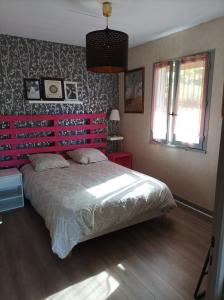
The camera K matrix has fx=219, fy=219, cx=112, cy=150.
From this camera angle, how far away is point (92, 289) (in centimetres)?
179

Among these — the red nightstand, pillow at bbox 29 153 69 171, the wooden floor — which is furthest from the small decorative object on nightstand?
the wooden floor

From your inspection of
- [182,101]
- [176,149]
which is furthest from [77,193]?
[182,101]

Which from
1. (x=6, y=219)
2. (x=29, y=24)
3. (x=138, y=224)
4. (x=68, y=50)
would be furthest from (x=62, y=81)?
(x=138, y=224)

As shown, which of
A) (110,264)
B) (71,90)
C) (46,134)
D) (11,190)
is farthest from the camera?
(71,90)

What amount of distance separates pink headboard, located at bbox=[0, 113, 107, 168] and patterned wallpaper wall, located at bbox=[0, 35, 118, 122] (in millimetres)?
140

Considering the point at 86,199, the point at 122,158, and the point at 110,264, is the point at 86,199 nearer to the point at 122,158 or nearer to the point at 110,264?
the point at 110,264

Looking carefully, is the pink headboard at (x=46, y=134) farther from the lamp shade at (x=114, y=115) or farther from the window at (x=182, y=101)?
the window at (x=182, y=101)

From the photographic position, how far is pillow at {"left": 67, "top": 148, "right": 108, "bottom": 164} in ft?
12.0

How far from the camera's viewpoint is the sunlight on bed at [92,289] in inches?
67.6

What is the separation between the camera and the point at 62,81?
12.5 ft

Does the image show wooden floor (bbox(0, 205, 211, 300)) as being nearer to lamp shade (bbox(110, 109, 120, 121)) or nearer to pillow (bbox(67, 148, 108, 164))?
pillow (bbox(67, 148, 108, 164))

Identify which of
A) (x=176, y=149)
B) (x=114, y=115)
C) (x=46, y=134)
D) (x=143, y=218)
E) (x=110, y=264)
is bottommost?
(x=110, y=264)

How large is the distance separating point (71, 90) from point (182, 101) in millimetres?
1934

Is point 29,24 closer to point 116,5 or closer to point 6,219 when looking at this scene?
point 116,5
